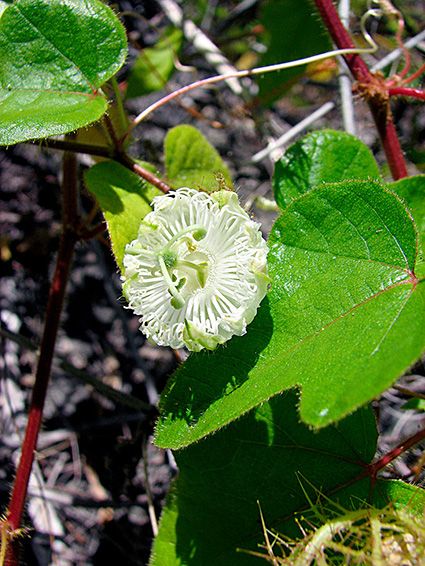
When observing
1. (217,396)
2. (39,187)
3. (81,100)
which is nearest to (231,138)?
(39,187)

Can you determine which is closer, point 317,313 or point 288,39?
point 317,313

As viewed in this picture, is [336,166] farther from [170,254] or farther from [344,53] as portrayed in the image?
[170,254]

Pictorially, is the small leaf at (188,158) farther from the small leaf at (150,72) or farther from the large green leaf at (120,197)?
the small leaf at (150,72)

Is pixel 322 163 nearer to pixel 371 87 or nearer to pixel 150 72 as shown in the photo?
pixel 371 87

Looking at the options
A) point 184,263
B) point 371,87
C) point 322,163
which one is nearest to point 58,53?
point 184,263

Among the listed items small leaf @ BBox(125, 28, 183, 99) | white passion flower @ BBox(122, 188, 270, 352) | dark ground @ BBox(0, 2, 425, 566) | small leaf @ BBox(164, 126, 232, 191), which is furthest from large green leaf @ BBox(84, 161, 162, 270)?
small leaf @ BBox(125, 28, 183, 99)
